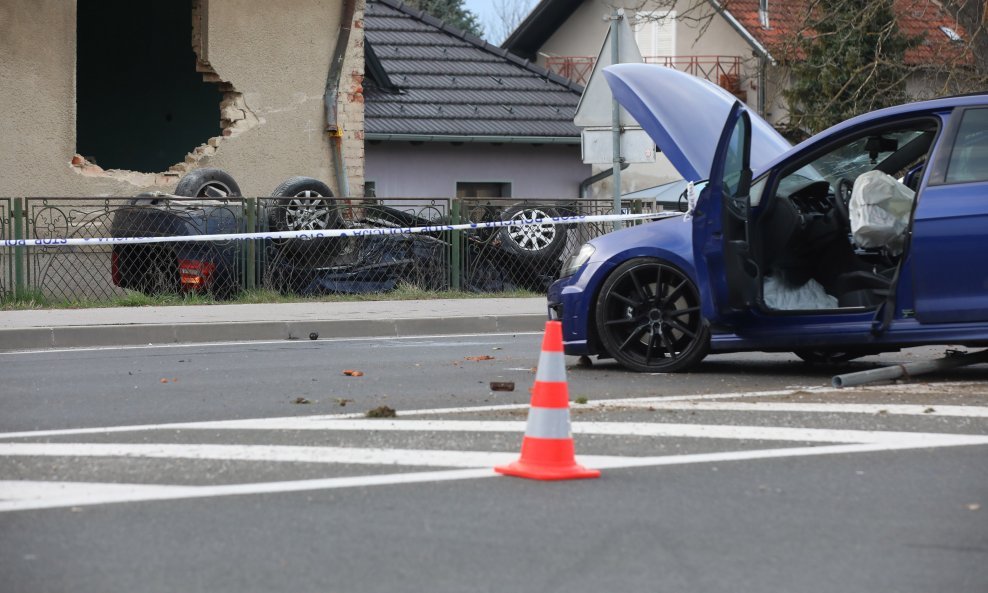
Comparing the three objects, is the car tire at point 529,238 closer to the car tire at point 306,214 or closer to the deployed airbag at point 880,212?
the car tire at point 306,214

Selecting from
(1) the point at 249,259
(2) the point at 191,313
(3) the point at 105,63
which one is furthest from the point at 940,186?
(3) the point at 105,63

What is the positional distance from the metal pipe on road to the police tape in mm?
7324

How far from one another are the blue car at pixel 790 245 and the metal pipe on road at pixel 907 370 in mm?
166

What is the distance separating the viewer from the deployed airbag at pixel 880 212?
28.2 ft

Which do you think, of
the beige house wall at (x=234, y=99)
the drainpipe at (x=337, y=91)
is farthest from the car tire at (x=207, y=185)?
the drainpipe at (x=337, y=91)

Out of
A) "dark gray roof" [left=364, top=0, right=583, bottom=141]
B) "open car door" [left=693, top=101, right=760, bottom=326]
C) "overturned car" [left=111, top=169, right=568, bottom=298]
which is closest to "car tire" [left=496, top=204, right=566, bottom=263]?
"overturned car" [left=111, top=169, right=568, bottom=298]

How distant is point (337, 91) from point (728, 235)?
1289 cm

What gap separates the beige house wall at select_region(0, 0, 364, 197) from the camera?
18.7 m

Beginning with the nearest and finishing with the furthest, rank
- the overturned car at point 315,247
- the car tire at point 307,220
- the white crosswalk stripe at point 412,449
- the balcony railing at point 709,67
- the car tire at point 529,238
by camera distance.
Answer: the white crosswalk stripe at point 412,449
the overturned car at point 315,247
the car tire at point 307,220
the car tire at point 529,238
the balcony railing at point 709,67

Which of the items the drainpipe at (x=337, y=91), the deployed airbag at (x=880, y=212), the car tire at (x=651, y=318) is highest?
the drainpipe at (x=337, y=91)

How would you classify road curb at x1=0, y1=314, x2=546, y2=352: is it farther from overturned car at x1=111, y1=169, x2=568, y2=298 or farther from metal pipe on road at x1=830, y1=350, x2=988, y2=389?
metal pipe on road at x1=830, y1=350, x2=988, y2=389

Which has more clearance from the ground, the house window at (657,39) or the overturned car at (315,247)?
the house window at (657,39)

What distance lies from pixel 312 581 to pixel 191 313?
36.3 ft

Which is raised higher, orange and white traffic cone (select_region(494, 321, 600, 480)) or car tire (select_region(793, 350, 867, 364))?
car tire (select_region(793, 350, 867, 364))
